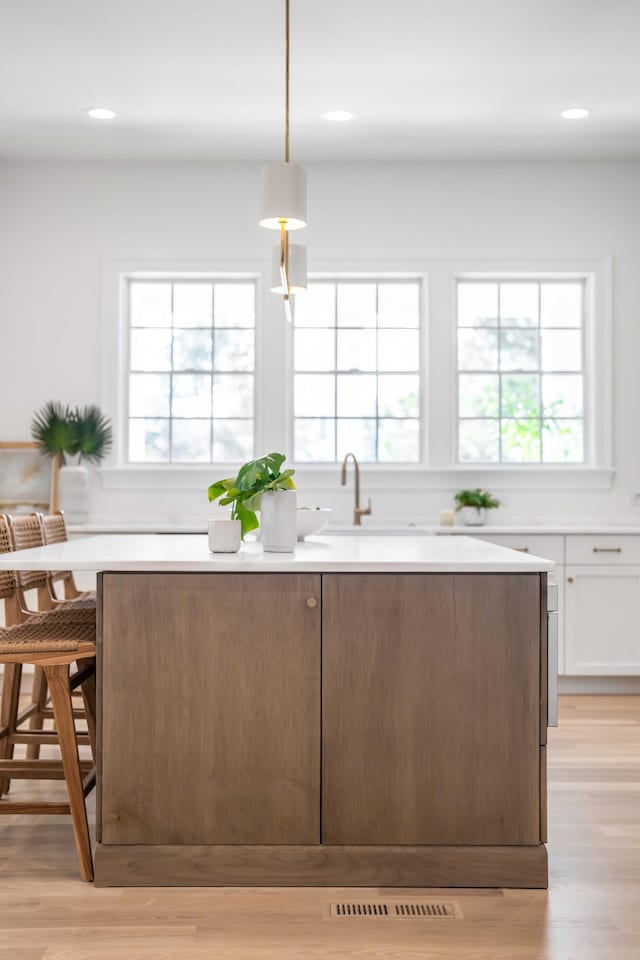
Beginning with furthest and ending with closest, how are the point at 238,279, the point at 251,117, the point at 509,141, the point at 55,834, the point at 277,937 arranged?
the point at 238,279 → the point at 509,141 → the point at 251,117 → the point at 55,834 → the point at 277,937

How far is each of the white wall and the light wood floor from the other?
2.94 m

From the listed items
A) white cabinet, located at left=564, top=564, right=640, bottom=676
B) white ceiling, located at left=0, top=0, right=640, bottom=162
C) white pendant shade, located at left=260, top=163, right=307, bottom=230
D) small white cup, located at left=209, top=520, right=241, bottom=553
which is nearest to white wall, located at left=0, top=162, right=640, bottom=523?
white ceiling, located at left=0, top=0, right=640, bottom=162

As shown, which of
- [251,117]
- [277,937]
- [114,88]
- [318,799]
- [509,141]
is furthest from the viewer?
[509,141]

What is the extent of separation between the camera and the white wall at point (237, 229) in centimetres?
533

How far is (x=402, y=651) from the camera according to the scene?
237 cm

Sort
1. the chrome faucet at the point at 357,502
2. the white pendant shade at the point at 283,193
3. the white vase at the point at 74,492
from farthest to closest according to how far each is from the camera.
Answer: the white vase at the point at 74,492, the chrome faucet at the point at 357,502, the white pendant shade at the point at 283,193

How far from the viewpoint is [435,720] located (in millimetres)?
2363

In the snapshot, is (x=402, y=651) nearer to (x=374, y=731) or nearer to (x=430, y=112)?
(x=374, y=731)

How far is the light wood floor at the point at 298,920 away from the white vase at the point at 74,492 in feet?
8.63

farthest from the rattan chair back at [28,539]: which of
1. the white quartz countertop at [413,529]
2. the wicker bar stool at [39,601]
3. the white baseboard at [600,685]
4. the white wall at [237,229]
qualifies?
the white baseboard at [600,685]

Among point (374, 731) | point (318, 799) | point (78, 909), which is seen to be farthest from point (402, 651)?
point (78, 909)

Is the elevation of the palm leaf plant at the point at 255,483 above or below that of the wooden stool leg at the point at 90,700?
above

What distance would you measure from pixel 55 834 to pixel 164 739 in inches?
27.3

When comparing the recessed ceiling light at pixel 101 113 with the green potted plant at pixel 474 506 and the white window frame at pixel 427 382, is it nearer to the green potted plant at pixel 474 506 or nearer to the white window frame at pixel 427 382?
the white window frame at pixel 427 382
